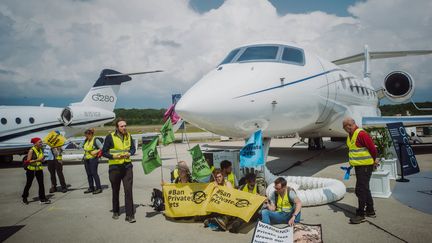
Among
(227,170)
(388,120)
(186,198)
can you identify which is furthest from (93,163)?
(388,120)

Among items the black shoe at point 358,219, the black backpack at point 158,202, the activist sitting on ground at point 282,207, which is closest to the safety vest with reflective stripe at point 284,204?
the activist sitting on ground at point 282,207

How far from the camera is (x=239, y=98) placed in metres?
5.70

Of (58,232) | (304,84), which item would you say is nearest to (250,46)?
(304,84)

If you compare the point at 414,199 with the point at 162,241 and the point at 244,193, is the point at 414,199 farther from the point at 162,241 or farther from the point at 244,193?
the point at 162,241

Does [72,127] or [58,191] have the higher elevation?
[72,127]

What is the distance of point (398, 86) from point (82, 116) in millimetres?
17727

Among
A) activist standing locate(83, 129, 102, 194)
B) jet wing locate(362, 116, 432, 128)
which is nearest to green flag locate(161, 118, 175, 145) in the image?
activist standing locate(83, 129, 102, 194)

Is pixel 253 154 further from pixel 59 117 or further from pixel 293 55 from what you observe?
pixel 59 117

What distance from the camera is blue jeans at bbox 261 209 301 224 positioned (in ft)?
14.7

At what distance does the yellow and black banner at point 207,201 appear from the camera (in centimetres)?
464

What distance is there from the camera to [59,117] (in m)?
16.8

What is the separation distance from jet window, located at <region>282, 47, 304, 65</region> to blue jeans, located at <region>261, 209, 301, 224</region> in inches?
151

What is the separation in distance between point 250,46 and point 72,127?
1397 cm

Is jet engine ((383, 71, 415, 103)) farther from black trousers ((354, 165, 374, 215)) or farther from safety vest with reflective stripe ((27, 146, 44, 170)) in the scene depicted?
safety vest with reflective stripe ((27, 146, 44, 170))
